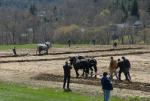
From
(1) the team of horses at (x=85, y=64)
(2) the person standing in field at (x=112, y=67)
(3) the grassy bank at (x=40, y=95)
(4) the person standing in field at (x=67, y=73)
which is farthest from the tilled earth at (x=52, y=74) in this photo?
(3) the grassy bank at (x=40, y=95)

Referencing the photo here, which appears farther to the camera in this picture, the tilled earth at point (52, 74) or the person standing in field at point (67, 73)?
the tilled earth at point (52, 74)

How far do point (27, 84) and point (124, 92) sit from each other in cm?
873

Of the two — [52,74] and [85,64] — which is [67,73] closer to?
[85,64]

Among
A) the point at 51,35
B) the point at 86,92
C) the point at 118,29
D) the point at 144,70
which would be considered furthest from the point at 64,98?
the point at 118,29

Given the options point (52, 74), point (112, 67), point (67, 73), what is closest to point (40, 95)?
point (67, 73)

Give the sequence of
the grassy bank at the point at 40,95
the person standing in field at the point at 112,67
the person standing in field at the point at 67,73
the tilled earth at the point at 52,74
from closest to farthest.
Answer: the grassy bank at the point at 40,95, the person standing in field at the point at 67,73, the tilled earth at the point at 52,74, the person standing in field at the point at 112,67

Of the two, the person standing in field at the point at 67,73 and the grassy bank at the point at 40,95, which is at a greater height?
the person standing in field at the point at 67,73

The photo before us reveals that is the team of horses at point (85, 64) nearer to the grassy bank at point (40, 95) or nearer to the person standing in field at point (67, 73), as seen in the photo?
the person standing in field at point (67, 73)

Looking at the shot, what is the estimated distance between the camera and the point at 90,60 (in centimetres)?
3803

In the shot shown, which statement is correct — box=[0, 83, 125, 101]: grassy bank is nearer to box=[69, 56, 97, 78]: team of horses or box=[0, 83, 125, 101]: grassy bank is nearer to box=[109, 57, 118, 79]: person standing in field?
box=[109, 57, 118, 79]: person standing in field

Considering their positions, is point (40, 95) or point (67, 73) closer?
point (40, 95)

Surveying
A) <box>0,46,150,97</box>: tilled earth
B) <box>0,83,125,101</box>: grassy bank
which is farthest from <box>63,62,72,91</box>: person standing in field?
<box>0,46,150,97</box>: tilled earth

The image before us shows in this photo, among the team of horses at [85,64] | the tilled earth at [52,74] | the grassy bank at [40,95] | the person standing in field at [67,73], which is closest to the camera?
the grassy bank at [40,95]

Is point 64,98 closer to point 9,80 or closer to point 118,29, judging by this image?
point 9,80
